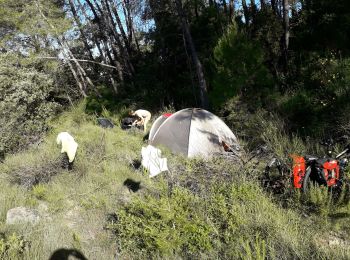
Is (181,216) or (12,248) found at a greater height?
(12,248)

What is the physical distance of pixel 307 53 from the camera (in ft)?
37.8

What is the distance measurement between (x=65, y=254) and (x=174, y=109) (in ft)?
29.1

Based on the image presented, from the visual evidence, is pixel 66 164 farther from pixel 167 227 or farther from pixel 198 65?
pixel 198 65

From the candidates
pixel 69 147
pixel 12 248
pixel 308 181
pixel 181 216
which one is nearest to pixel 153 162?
pixel 181 216

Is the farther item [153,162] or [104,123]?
[104,123]

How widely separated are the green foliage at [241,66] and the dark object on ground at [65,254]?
710 centimetres

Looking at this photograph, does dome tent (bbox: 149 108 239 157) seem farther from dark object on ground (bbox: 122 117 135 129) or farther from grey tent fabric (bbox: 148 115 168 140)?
dark object on ground (bbox: 122 117 135 129)

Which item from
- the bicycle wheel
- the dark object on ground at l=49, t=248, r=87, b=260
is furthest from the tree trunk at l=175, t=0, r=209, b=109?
the dark object on ground at l=49, t=248, r=87, b=260

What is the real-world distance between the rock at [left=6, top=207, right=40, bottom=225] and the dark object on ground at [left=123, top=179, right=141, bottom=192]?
5.83ft

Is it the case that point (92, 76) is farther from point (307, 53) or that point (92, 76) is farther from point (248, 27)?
point (307, 53)

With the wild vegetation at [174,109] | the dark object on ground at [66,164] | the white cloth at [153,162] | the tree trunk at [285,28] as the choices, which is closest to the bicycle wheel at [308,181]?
the wild vegetation at [174,109]

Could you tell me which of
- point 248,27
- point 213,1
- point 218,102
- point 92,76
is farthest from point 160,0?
point 92,76

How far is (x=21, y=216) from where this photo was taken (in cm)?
532

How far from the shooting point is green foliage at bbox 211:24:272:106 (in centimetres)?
1023
